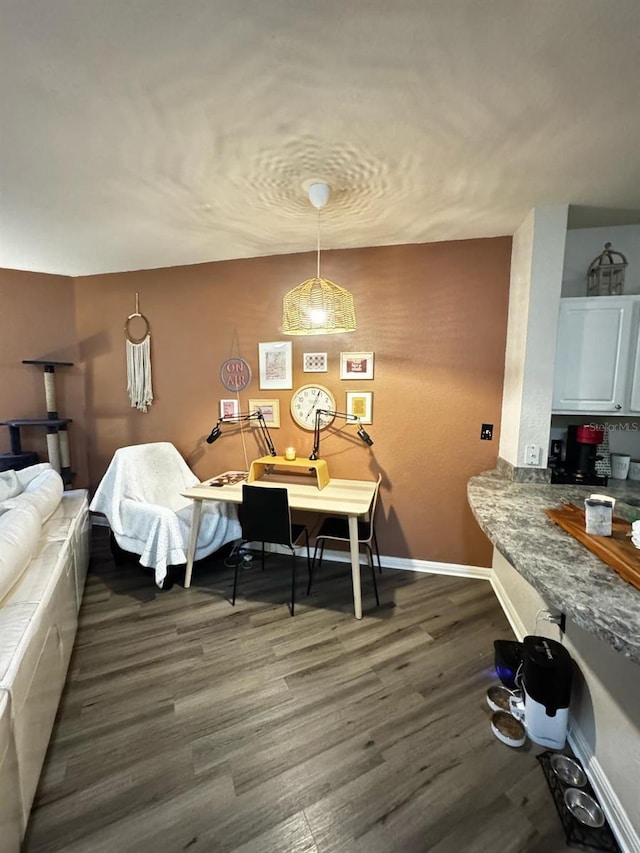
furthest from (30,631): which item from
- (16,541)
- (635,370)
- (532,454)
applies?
(635,370)

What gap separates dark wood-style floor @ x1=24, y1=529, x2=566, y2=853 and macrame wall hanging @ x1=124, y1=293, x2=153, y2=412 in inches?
70.0

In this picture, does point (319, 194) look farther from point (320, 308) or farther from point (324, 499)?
point (324, 499)

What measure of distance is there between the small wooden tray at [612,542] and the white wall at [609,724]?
267 mm

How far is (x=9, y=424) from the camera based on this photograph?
308 centimetres

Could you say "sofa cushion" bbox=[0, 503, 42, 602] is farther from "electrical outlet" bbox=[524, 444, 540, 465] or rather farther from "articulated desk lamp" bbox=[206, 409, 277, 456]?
"electrical outlet" bbox=[524, 444, 540, 465]

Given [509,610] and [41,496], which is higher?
[41,496]

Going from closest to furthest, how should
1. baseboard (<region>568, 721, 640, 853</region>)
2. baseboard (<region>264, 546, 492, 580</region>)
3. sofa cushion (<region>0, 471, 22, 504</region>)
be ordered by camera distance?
baseboard (<region>568, 721, 640, 853</region>) < sofa cushion (<region>0, 471, 22, 504</region>) < baseboard (<region>264, 546, 492, 580</region>)

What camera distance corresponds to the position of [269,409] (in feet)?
9.88

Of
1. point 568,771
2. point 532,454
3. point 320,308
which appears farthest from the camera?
point 532,454

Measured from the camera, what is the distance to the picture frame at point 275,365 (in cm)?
291

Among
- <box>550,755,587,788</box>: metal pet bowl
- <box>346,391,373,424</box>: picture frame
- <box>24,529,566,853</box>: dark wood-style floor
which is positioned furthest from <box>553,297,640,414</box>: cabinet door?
<box>550,755,587,788</box>: metal pet bowl

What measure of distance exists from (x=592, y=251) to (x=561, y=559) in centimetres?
216

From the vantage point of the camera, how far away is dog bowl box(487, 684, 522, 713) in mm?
1586

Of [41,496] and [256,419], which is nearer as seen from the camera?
[41,496]
